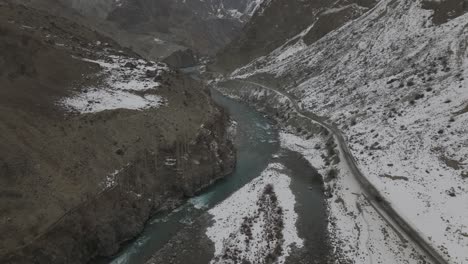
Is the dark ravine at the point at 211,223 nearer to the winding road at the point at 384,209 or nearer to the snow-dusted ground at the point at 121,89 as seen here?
the winding road at the point at 384,209

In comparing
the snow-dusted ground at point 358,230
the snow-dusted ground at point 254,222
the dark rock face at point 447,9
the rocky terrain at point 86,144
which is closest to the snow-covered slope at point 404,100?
the dark rock face at point 447,9

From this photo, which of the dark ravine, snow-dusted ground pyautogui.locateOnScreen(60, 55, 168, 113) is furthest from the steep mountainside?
snow-dusted ground pyautogui.locateOnScreen(60, 55, 168, 113)

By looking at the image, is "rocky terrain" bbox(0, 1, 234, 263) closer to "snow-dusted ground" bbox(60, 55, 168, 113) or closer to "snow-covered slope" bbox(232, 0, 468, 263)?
"snow-dusted ground" bbox(60, 55, 168, 113)

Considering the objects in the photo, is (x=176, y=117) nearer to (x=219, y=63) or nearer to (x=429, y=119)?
(x=429, y=119)

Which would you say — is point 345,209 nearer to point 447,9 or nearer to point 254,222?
point 254,222

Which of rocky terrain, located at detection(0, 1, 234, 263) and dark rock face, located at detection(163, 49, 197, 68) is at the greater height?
dark rock face, located at detection(163, 49, 197, 68)

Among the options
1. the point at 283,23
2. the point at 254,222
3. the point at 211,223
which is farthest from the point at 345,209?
the point at 283,23
